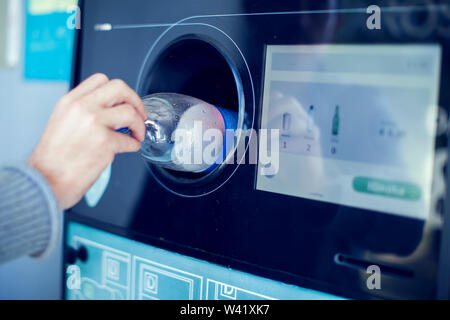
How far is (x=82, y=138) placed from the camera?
1.94 feet

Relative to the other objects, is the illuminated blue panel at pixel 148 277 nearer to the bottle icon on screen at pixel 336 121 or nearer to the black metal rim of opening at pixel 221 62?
the black metal rim of opening at pixel 221 62

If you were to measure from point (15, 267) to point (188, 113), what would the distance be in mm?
916

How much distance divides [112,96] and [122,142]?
7 cm

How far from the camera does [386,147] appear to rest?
1.88 feet

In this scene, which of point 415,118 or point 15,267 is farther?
point 15,267

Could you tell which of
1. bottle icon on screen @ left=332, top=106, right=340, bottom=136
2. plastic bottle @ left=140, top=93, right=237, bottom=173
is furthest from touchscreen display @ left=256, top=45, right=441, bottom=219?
plastic bottle @ left=140, top=93, right=237, bottom=173

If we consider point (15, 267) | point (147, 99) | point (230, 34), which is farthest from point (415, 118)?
point (15, 267)

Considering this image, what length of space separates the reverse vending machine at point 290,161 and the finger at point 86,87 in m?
0.18

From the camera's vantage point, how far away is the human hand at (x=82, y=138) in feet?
1.95

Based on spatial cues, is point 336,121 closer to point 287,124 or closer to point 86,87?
point 287,124

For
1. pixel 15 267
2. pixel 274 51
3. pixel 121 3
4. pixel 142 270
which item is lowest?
pixel 15 267

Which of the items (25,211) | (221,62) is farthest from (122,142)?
(221,62)

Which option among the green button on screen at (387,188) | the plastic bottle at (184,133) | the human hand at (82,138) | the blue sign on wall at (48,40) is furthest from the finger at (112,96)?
the blue sign on wall at (48,40)

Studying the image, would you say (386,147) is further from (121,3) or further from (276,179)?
(121,3)
